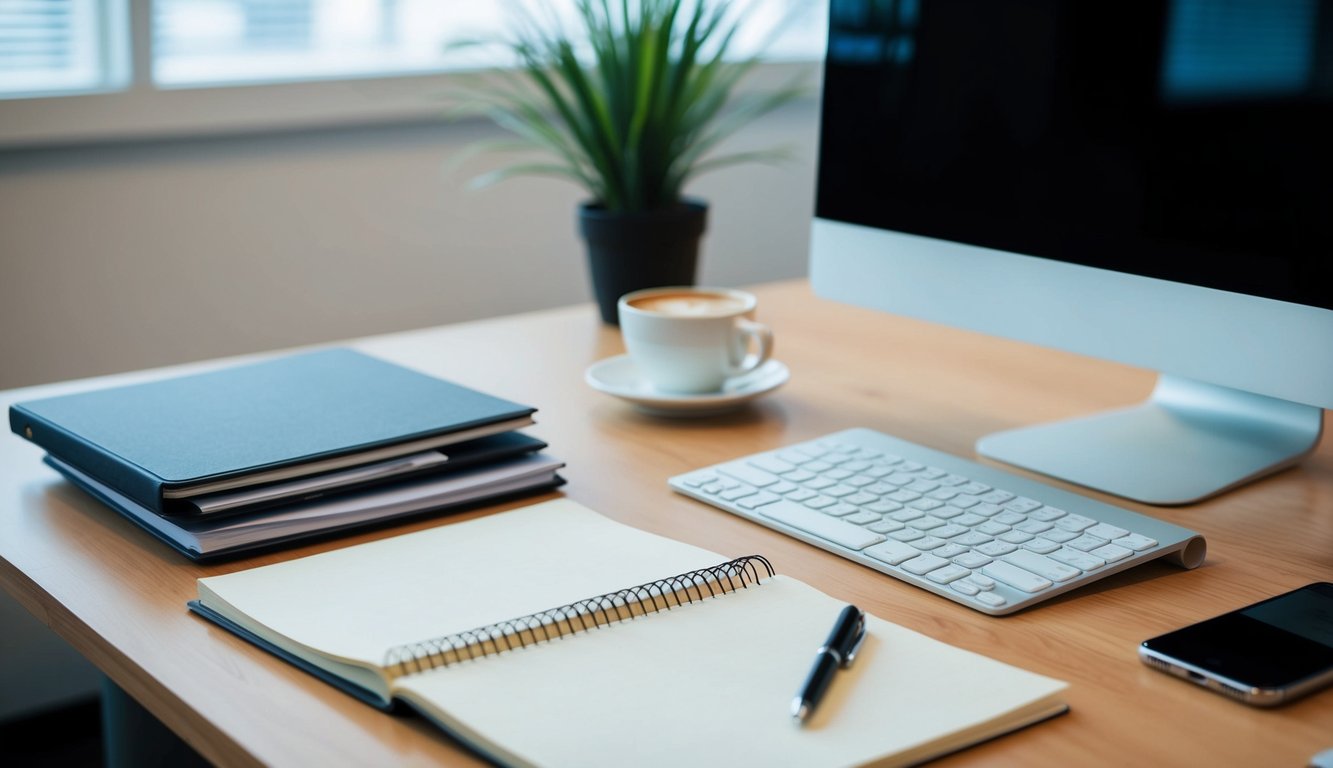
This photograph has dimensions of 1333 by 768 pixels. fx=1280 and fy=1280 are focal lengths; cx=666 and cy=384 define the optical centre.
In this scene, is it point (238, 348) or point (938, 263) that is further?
point (238, 348)

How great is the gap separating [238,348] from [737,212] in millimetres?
1054

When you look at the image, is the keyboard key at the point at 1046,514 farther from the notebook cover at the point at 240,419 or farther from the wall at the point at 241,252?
the wall at the point at 241,252

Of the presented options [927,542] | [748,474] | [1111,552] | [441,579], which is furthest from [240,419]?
[1111,552]

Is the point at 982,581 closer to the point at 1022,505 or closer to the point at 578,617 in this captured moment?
the point at 1022,505

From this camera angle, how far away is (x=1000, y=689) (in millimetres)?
578

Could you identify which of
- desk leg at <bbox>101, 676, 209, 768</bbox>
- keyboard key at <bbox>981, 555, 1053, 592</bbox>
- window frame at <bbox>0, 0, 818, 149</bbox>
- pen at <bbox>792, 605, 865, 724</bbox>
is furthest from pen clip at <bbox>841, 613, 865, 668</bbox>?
window frame at <bbox>0, 0, 818, 149</bbox>

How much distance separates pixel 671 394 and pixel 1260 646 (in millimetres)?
529

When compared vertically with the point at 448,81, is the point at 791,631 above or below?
below

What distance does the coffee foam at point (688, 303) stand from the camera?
1.08m

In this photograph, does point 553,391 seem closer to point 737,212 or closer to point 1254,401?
point 1254,401

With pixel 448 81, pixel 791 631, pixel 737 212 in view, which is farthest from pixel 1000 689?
pixel 737 212

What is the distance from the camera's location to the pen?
547 millimetres

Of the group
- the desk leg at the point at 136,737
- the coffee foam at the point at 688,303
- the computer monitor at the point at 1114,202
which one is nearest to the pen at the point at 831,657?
the computer monitor at the point at 1114,202

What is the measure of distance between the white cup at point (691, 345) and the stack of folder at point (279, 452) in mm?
170
